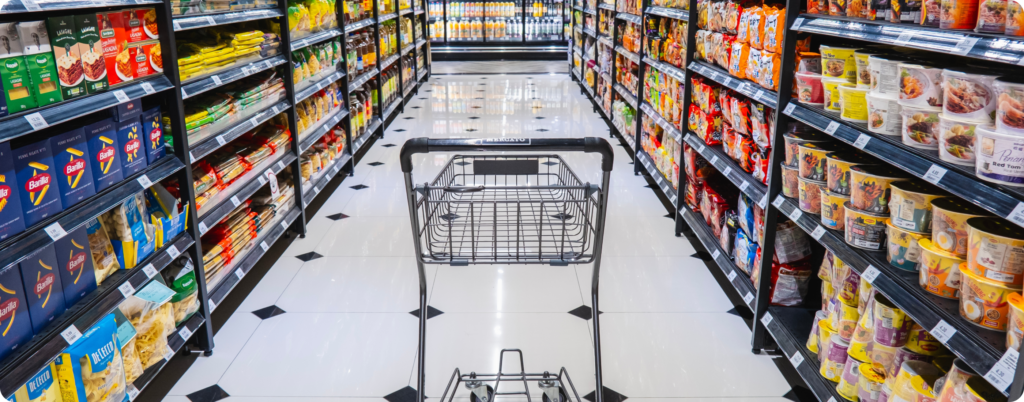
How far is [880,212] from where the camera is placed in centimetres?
198

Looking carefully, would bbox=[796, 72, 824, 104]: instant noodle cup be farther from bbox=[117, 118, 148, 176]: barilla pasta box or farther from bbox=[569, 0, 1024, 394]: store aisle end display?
bbox=[117, 118, 148, 176]: barilla pasta box

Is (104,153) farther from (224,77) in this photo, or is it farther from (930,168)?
(930,168)

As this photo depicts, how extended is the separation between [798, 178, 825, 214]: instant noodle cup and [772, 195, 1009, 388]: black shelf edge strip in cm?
2

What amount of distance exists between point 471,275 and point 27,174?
2.12 meters

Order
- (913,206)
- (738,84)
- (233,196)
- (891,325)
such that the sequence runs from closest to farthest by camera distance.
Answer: (913,206) → (891,325) → (738,84) → (233,196)

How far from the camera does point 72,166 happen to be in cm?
196

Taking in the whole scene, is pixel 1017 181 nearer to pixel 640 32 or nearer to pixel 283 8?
pixel 283 8

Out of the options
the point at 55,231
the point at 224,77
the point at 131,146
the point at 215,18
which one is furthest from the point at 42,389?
the point at 215,18

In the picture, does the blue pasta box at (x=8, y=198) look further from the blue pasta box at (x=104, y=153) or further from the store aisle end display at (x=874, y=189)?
the store aisle end display at (x=874, y=189)

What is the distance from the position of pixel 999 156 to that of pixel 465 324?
211 centimetres

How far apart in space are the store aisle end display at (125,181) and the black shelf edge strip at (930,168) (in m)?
2.19

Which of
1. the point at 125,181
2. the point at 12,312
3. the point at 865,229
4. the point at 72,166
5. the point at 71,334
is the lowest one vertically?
the point at 71,334

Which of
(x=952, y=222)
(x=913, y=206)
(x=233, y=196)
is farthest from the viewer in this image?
(x=233, y=196)

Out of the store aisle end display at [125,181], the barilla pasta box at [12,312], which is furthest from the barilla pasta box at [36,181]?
the barilla pasta box at [12,312]
